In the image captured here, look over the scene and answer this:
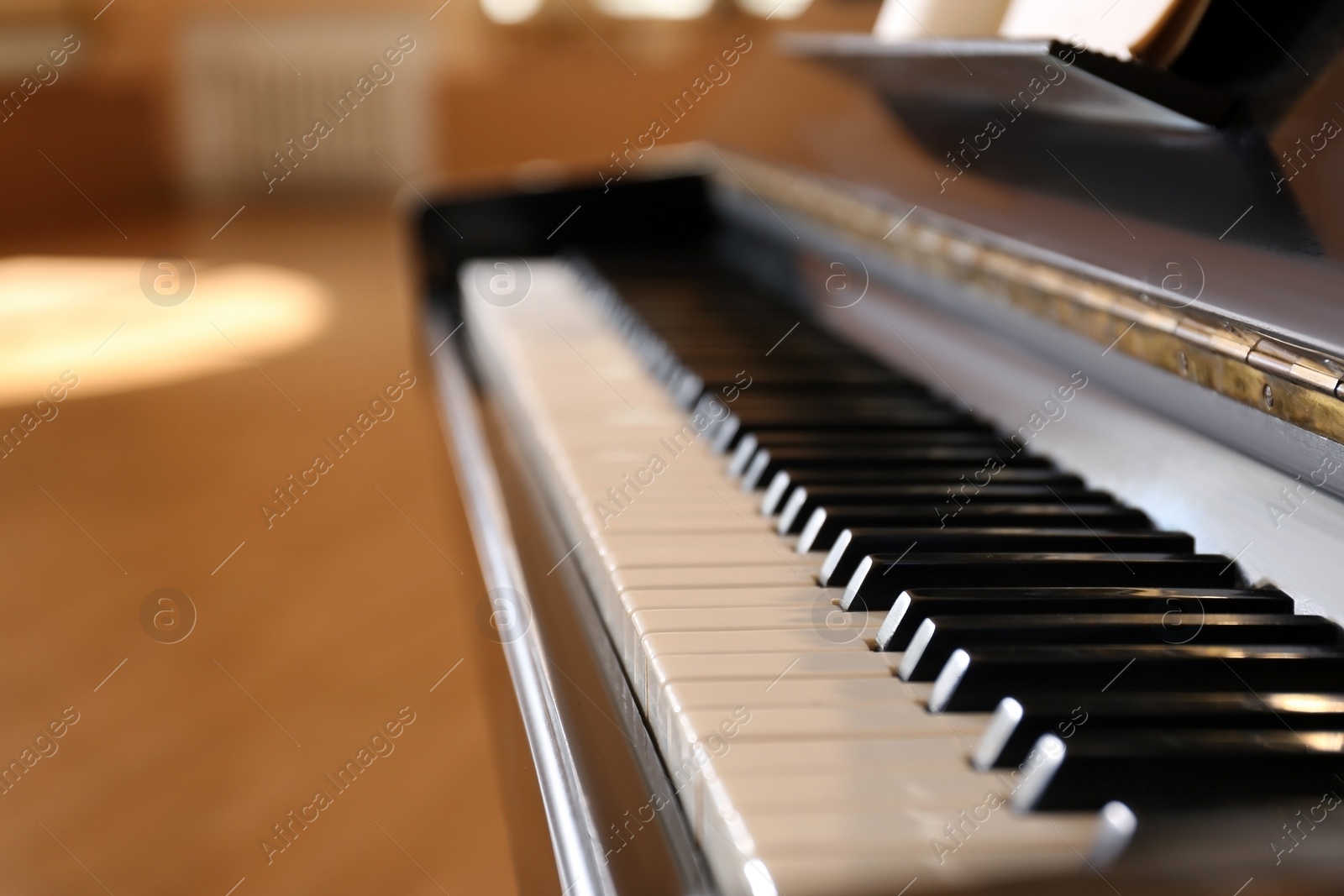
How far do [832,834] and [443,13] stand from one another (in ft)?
23.1

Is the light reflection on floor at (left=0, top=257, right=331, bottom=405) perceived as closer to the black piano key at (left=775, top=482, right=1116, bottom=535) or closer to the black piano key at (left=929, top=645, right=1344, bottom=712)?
the black piano key at (left=775, top=482, right=1116, bottom=535)

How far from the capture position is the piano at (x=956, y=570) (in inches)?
20.9

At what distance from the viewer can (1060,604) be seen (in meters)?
0.71

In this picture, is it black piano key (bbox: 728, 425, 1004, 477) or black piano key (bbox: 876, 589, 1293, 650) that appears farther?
black piano key (bbox: 728, 425, 1004, 477)

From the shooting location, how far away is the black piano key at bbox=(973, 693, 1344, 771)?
0.57m

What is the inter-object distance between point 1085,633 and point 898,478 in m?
0.32

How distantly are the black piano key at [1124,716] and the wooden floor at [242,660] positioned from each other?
29 cm

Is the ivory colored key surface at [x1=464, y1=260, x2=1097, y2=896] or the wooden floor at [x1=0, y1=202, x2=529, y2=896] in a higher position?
the wooden floor at [x1=0, y1=202, x2=529, y2=896]

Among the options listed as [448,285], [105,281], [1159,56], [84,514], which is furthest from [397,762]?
[105,281]

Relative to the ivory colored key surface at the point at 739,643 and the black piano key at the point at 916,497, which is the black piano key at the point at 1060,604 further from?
the black piano key at the point at 916,497

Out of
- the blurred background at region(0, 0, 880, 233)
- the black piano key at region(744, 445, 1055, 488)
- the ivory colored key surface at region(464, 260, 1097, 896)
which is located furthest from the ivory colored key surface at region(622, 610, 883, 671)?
the blurred background at region(0, 0, 880, 233)

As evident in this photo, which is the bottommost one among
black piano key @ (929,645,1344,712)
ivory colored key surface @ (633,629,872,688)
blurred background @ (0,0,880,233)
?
black piano key @ (929,645,1344,712)

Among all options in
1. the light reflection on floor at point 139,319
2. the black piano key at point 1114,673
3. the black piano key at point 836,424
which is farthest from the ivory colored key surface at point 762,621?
the light reflection on floor at point 139,319

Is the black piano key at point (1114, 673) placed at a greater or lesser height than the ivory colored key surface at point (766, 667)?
lesser
